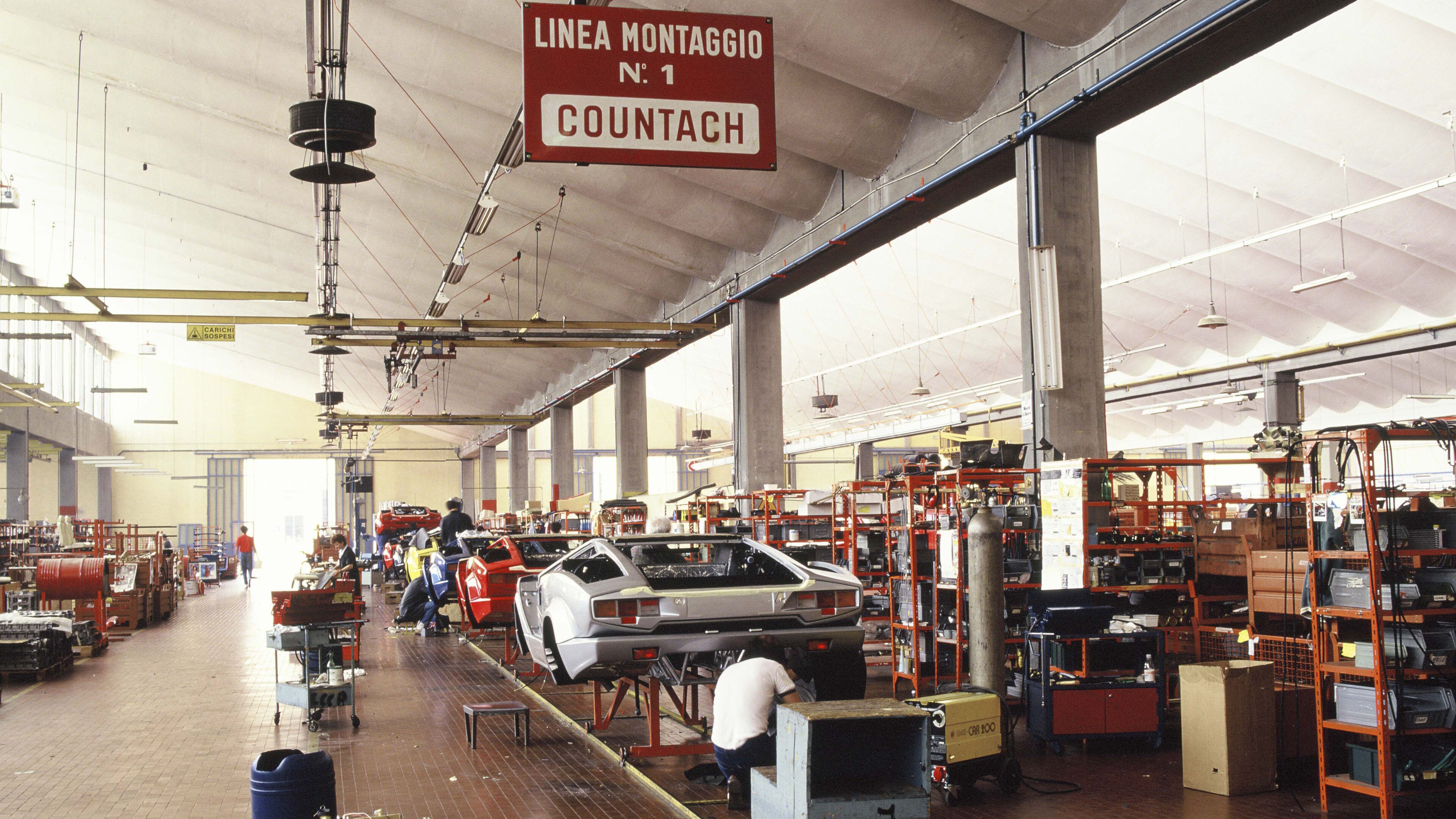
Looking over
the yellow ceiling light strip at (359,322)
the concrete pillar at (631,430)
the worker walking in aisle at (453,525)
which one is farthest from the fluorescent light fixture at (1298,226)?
the worker walking in aisle at (453,525)

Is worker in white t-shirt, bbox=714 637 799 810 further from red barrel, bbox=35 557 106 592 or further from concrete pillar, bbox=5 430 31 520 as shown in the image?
concrete pillar, bbox=5 430 31 520

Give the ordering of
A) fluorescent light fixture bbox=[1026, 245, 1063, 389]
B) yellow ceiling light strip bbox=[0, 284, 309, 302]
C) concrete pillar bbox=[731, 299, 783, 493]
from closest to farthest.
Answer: fluorescent light fixture bbox=[1026, 245, 1063, 389], yellow ceiling light strip bbox=[0, 284, 309, 302], concrete pillar bbox=[731, 299, 783, 493]

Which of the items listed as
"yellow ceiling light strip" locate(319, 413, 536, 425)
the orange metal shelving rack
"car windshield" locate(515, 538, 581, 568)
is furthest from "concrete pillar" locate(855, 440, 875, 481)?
the orange metal shelving rack

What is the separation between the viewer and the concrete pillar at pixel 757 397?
1681 cm

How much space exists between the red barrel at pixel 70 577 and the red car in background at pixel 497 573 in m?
6.77

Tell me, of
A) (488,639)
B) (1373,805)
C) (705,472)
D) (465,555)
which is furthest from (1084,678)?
(705,472)

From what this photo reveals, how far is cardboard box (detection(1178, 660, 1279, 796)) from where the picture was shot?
21.4ft

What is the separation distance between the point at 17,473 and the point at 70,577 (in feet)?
67.1

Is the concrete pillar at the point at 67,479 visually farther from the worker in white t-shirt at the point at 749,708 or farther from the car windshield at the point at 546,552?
the worker in white t-shirt at the point at 749,708

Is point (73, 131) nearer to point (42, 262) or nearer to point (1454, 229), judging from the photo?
point (42, 262)

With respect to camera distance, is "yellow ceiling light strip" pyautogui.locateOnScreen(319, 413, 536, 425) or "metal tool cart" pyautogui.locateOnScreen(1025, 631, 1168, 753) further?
"yellow ceiling light strip" pyautogui.locateOnScreen(319, 413, 536, 425)

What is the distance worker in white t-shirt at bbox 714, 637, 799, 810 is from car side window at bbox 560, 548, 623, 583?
224 cm

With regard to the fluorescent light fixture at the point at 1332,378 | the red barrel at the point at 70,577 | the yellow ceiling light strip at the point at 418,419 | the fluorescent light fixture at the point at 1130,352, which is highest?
the fluorescent light fixture at the point at 1130,352

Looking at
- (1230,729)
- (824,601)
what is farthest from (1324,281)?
Answer: (824,601)
